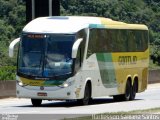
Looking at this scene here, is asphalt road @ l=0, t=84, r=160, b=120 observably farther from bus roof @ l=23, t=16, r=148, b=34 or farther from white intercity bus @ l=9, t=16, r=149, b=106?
bus roof @ l=23, t=16, r=148, b=34

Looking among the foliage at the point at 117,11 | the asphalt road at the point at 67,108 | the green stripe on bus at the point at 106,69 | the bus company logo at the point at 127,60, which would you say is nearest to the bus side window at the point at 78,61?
the asphalt road at the point at 67,108

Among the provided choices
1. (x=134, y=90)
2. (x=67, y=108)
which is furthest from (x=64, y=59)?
(x=134, y=90)

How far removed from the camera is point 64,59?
25469 millimetres

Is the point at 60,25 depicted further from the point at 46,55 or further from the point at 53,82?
the point at 53,82

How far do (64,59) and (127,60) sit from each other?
6010 millimetres

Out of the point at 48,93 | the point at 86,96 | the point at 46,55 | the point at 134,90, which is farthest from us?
the point at 134,90

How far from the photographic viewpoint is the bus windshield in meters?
25.5

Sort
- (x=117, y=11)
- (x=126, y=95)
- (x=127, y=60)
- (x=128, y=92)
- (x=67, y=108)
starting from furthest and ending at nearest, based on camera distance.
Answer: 1. (x=117, y=11)
2. (x=128, y=92)
3. (x=126, y=95)
4. (x=127, y=60)
5. (x=67, y=108)

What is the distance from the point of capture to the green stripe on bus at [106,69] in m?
28.2

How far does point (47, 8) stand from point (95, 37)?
14037mm

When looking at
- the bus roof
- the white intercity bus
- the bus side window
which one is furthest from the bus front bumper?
the bus roof

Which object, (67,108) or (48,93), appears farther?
(48,93)

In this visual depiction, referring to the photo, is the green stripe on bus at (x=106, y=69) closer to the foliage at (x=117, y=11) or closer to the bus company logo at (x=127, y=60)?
the bus company logo at (x=127, y=60)

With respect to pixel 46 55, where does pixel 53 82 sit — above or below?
below
